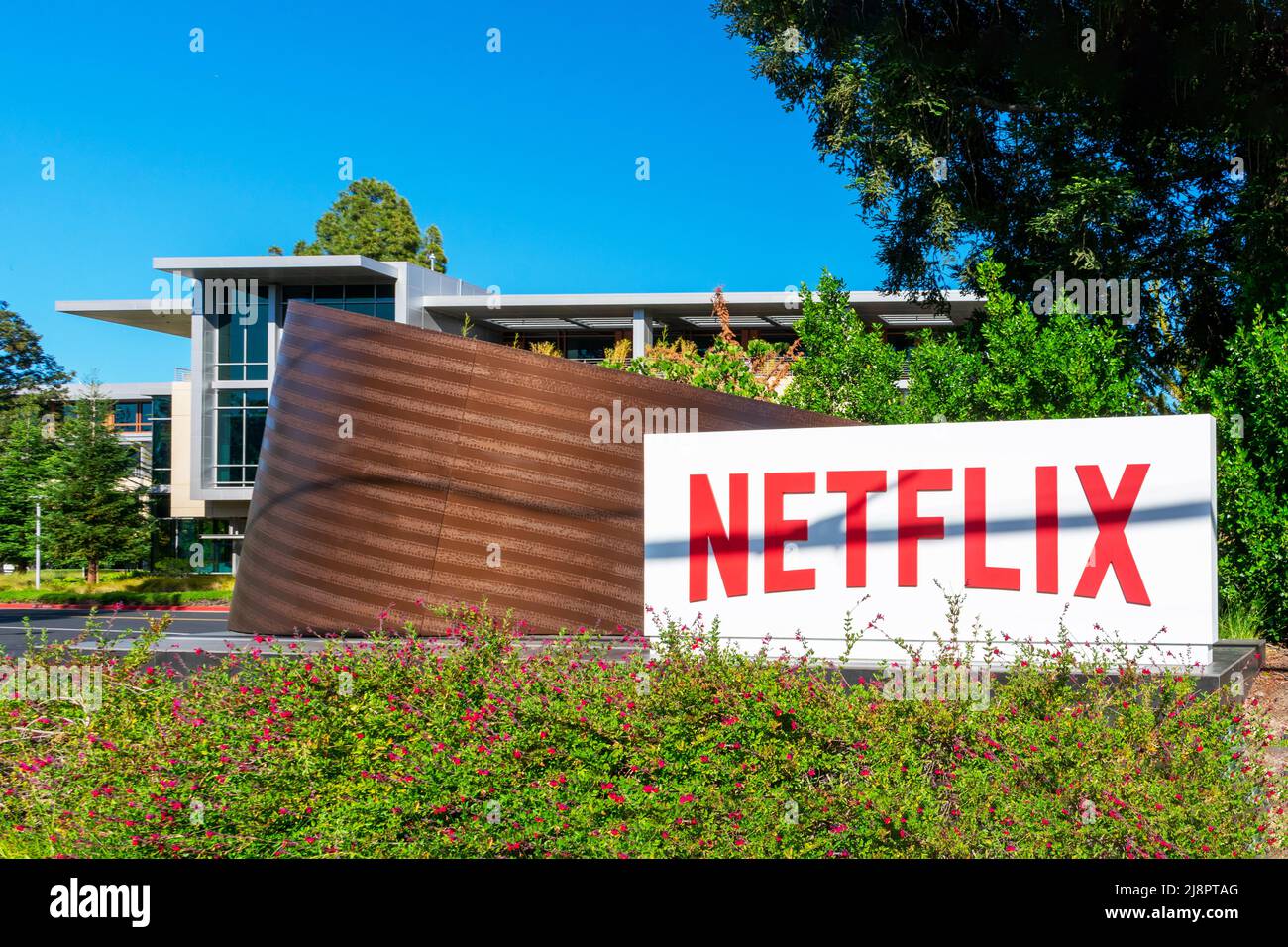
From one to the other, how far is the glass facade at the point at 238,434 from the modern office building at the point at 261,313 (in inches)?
1.4

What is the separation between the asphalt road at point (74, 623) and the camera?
1978 centimetres

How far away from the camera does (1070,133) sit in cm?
1770

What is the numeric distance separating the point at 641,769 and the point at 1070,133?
1574cm

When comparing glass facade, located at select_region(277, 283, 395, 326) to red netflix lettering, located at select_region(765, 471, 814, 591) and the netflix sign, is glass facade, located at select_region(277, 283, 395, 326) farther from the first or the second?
red netflix lettering, located at select_region(765, 471, 814, 591)

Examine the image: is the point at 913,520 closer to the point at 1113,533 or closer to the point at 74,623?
the point at 1113,533

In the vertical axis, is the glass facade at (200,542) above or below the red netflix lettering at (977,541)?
below

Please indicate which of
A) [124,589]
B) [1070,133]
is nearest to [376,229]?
[124,589]

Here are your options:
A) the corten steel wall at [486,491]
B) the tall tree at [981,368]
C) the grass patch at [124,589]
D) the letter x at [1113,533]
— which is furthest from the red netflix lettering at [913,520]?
the grass patch at [124,589]

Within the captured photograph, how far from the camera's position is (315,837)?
5.58m

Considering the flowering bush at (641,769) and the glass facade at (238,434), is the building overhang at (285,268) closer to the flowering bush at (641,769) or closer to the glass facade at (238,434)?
the glass facade at (238,434)

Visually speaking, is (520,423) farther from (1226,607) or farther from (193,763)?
(1226,607)

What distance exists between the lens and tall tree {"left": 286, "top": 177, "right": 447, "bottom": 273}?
58438 mm

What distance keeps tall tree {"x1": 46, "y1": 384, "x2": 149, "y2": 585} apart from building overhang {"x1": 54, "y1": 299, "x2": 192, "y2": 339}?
14.5ft

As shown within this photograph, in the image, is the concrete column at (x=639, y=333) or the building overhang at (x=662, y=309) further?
the concrete column at (x=639, y=333)
